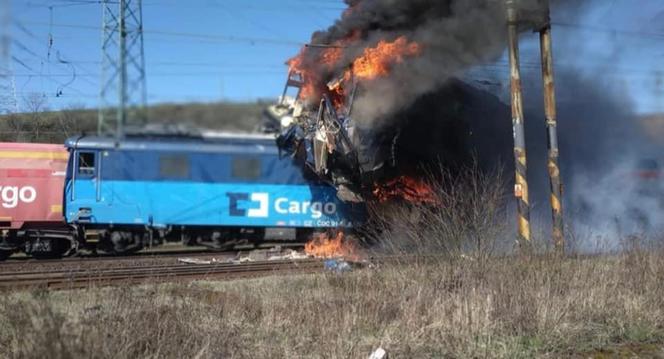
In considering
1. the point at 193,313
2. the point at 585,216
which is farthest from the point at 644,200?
the point at 193,313

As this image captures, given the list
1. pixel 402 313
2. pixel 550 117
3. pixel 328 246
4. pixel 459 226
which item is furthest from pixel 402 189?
pixel 402 313

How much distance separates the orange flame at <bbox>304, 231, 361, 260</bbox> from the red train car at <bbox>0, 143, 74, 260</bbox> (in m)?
7.35

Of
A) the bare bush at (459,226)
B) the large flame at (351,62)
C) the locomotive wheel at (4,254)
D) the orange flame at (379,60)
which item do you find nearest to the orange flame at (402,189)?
the bare bush at (459,226)

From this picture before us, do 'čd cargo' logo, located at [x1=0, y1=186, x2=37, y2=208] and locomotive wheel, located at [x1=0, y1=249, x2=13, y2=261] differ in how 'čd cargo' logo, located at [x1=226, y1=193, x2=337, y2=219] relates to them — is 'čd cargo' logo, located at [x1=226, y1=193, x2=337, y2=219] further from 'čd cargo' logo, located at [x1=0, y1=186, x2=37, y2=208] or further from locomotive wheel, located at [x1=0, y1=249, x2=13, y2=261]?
locomotive wheel, located at [x1=0, y1=249, x2=13, y2=261]

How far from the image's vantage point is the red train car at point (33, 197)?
1758 centimetres

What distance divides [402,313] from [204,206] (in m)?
11.8

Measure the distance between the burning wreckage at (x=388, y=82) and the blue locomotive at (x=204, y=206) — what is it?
2475mm

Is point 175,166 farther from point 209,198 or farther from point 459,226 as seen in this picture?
point 459,226

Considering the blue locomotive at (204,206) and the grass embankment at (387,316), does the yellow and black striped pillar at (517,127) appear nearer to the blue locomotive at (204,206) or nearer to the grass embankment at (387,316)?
the grass embankment at (387,316)

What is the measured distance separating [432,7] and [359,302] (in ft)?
28.3

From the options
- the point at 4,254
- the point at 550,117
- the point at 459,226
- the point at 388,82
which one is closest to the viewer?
the point at 459,226

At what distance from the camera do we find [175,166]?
12.4 meters

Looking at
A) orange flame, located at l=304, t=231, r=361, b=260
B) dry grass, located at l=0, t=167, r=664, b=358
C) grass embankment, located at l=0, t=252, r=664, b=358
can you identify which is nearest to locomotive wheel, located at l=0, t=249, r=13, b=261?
orange flame, located at l=304, t=231, r=361, b=260

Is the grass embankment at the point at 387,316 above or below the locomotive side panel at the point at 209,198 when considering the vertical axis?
below
